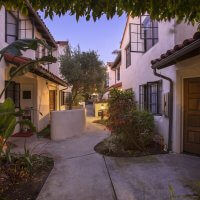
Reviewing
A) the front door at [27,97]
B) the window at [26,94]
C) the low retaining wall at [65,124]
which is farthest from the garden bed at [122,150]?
the window at [26,94]

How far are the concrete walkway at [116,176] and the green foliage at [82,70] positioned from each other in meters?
10.3

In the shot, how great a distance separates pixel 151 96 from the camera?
10.8m

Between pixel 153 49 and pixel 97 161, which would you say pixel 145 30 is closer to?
pixel 153 49

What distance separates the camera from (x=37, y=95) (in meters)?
12.3

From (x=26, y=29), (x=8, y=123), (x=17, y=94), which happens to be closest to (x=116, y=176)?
(x=8, y=123)

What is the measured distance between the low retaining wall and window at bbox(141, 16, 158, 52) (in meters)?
4.77

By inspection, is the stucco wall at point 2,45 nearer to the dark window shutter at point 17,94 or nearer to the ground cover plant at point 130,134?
the dark window shutter at point 17,94

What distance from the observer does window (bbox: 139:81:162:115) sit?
9.70 meters

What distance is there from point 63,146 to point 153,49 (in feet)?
18.1

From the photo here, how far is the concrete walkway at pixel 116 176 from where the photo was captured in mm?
4691

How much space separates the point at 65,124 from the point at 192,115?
579 cm

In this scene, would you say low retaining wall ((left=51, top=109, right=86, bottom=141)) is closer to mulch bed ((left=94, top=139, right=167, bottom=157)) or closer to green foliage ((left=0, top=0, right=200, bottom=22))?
mulch bed ((left=94, top=139, right=167, bottom=157))

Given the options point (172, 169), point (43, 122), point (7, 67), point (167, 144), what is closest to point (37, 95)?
point (43, 122)

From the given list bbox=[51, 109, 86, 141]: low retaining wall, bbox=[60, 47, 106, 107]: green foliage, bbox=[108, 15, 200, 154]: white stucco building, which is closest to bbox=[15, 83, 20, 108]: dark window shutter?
bbox=[51, 109, 86, 141]: low retaining wall
